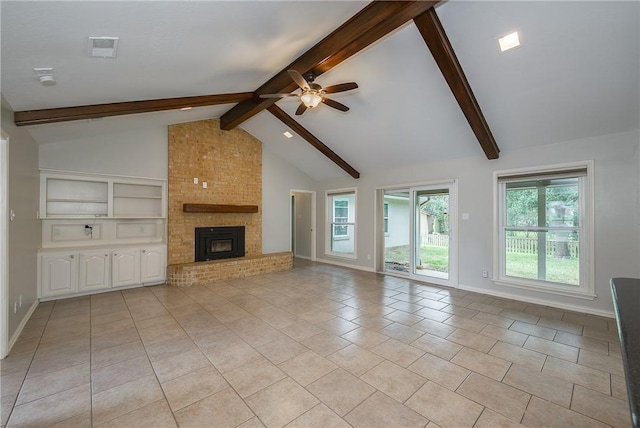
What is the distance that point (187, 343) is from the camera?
9.64ft

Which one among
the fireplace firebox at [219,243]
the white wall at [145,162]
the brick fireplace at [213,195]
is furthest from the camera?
the fireplace firebox at [219,243]

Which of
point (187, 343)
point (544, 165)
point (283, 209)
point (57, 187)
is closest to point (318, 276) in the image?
point (283, 209)

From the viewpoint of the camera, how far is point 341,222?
25.0 ft

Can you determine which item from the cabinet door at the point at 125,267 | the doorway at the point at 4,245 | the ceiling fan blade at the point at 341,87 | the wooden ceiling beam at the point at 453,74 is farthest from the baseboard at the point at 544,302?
the doorway at the point at 4,245

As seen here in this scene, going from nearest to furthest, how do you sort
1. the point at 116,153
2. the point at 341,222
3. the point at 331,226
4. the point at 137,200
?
1. the point at 116,153
2. the point at 137,200
3. the point at 341,222
4. the point at 331,226

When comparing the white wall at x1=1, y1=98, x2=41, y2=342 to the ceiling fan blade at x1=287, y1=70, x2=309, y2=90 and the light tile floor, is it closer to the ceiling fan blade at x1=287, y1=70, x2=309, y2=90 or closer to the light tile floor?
the light tile floor

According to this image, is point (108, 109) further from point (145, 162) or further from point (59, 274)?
point (59, 274)

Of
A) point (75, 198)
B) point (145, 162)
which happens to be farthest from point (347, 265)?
point (75, 198)

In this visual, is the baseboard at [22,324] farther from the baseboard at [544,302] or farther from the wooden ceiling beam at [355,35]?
the baseboard at [544,302]

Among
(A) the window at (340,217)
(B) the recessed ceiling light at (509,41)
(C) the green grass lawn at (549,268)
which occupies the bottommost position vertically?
(C) the green grass lawn at (549,268)

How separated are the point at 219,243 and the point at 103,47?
4.70m

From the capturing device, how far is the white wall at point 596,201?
3576 mm

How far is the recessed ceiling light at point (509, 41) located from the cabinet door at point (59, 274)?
651 cm

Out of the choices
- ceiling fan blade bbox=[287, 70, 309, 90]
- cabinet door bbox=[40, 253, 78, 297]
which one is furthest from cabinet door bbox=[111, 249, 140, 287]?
ceiling fan blade bbox=[287, 70, 309, 90]
